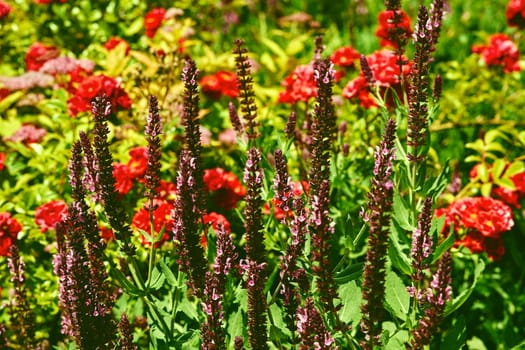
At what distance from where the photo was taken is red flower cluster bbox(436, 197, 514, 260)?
8.43ft

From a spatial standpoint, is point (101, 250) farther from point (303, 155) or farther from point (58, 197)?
point (303, 155)

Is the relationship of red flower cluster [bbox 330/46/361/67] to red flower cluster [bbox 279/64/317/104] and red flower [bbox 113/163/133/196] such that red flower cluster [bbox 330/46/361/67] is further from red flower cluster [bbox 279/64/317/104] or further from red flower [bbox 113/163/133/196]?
red flower [bbox 113/163/133/196]

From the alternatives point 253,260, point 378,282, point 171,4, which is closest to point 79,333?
point 253,260

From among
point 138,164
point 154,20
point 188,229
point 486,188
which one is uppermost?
point 154,20

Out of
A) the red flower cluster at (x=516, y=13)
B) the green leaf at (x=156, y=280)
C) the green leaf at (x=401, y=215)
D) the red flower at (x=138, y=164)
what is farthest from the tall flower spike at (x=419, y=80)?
the red flower cluster at (x=516, y=13)

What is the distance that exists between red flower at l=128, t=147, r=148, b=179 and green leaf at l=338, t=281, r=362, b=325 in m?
1.12

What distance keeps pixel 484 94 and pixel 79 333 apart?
11.1 ft

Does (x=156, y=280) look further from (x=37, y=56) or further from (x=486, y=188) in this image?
(x=37, y=56)

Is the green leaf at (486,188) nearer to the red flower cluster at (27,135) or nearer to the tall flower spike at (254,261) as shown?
the tall flower spike at (254,261)

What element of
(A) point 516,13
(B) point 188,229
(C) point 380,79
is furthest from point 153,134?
(A) point 516,13

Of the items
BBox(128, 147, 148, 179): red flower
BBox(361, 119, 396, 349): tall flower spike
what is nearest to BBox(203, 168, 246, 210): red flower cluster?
BBox(128, 147, 148, 179): red flower

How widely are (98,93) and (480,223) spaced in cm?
181

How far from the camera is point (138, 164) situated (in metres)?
2.67

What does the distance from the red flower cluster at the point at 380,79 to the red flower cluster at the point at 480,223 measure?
59cm
